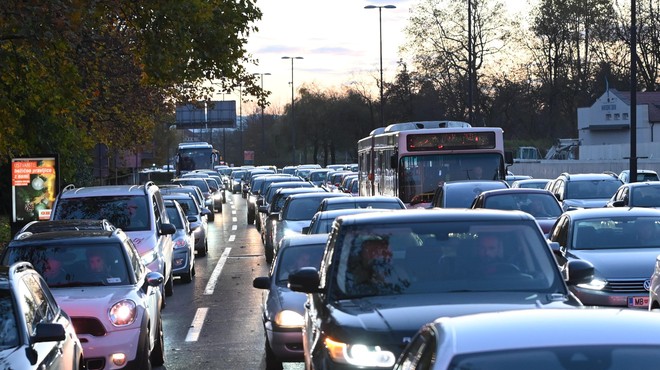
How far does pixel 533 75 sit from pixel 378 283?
8367 centimetres

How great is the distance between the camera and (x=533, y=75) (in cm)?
9044

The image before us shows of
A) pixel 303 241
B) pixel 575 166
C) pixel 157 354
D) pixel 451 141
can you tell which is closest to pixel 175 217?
pixel 451 141

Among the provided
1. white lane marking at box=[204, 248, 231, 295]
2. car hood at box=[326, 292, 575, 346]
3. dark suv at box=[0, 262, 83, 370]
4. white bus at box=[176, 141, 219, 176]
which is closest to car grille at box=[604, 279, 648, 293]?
car hood at box=[326, 292, 575, 346]

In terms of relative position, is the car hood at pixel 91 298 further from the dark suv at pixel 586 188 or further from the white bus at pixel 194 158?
the white bus at pixel 194 158

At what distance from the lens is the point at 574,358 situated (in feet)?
14.0

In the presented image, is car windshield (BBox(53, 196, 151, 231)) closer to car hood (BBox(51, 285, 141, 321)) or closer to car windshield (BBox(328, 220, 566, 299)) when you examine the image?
car hood (BBox(51, 285, 141, 321))

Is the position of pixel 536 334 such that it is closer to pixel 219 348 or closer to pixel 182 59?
pixel 219 348

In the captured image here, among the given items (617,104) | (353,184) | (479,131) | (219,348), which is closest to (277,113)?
(617,104)

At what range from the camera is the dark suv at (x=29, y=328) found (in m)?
8.16

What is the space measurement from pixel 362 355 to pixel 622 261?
812 cm

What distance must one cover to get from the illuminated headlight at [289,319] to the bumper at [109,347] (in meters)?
1.38

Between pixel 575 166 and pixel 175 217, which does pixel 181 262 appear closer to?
pixel 175 217

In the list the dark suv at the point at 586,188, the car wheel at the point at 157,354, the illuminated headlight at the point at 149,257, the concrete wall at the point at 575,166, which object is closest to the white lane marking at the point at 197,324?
the illuminated headlight at the point at 149,257

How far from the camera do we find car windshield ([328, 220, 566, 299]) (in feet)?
27.2
